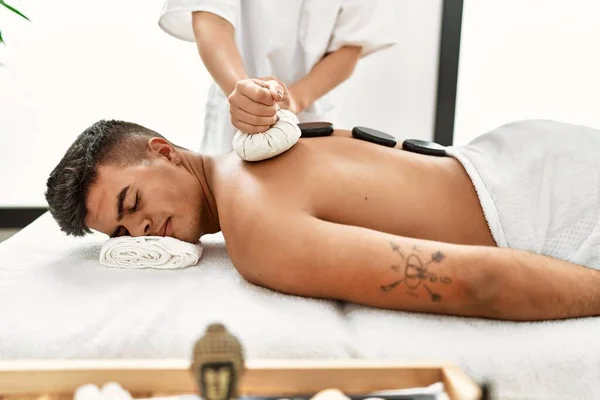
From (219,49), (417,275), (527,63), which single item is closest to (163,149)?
(219,49)

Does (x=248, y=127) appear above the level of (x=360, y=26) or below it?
below

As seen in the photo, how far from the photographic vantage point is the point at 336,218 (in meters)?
1.33

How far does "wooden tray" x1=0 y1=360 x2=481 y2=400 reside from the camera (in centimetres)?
84

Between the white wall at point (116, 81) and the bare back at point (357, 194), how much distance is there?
4.28ft

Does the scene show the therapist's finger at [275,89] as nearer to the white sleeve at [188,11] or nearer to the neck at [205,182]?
the neck at [205,182]

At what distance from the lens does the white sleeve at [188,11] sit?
186 cm

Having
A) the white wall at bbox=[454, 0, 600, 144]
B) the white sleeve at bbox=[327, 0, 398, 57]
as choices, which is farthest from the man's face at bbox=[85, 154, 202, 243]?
the white wall at bbox=[454, 0, 600, 144]

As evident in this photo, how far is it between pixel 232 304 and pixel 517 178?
28.2 inches

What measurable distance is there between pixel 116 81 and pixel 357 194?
163cm

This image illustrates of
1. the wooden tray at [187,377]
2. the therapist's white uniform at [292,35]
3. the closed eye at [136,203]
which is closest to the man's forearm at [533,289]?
the wooden tray at [187,377]

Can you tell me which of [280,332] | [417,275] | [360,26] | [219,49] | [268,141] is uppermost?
[360,26]

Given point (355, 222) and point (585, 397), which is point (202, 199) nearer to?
point (355, 222)

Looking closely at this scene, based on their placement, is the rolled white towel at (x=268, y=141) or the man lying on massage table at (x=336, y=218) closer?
the man lying on massage table at (x=336, y=218)

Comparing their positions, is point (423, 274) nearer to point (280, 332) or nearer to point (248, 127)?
point (280, 332)
